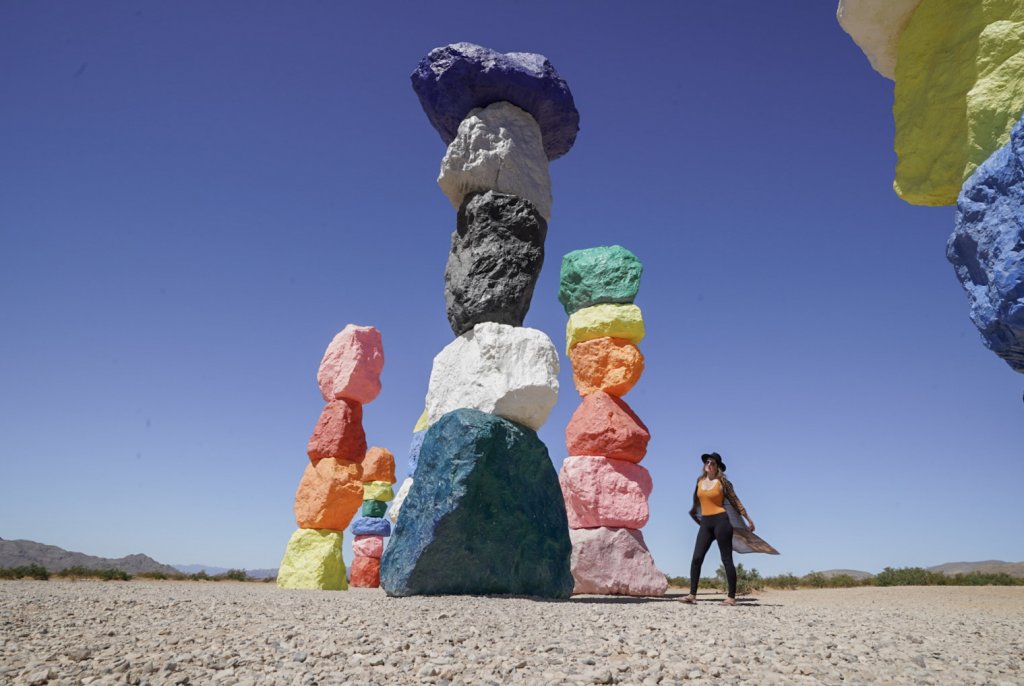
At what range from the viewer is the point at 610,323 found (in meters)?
9.62

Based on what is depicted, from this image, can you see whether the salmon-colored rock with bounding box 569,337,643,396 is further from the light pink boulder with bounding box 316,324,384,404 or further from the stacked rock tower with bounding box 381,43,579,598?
the light pink boulder with bounding box 316,324,384,404

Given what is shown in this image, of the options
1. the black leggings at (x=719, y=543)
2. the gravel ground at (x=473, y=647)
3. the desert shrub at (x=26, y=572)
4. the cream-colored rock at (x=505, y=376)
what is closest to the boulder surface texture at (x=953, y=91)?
the gravel ground at (x=473, y=647)

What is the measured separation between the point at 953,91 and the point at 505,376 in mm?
4333

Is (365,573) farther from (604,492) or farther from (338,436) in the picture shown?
(604,492)

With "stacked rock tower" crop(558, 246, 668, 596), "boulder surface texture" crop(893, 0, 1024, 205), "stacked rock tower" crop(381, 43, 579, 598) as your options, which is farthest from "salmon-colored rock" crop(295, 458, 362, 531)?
"boulder surface texture" crop(893, 0, 1024, 205)

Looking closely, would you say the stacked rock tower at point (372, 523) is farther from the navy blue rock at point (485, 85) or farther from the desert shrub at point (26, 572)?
the navy blue rock at point (485, 85)

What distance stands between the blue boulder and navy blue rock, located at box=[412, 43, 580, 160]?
398 inches

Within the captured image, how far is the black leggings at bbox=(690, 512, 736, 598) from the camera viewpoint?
21.0ft

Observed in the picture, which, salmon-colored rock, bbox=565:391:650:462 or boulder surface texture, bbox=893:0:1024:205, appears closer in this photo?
boulder surface texture, bbox=893:0:1024:205

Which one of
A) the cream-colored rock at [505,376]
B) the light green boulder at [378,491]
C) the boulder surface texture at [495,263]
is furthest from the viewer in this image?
the light green boulder at [378,491]

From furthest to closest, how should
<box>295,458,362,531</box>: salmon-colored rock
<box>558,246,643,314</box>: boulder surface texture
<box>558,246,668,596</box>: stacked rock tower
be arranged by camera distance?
<box>295,458,362,531</box>: salmon-colored rock → <box>558,246,643,314</box>: boulder surface texture → <box>558,246,668,596</box>: stacked rock tower

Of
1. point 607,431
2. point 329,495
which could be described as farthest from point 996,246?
point 329,495

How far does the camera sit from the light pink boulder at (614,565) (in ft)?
28.1

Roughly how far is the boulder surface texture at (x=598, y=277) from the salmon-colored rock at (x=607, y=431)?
1685mm
